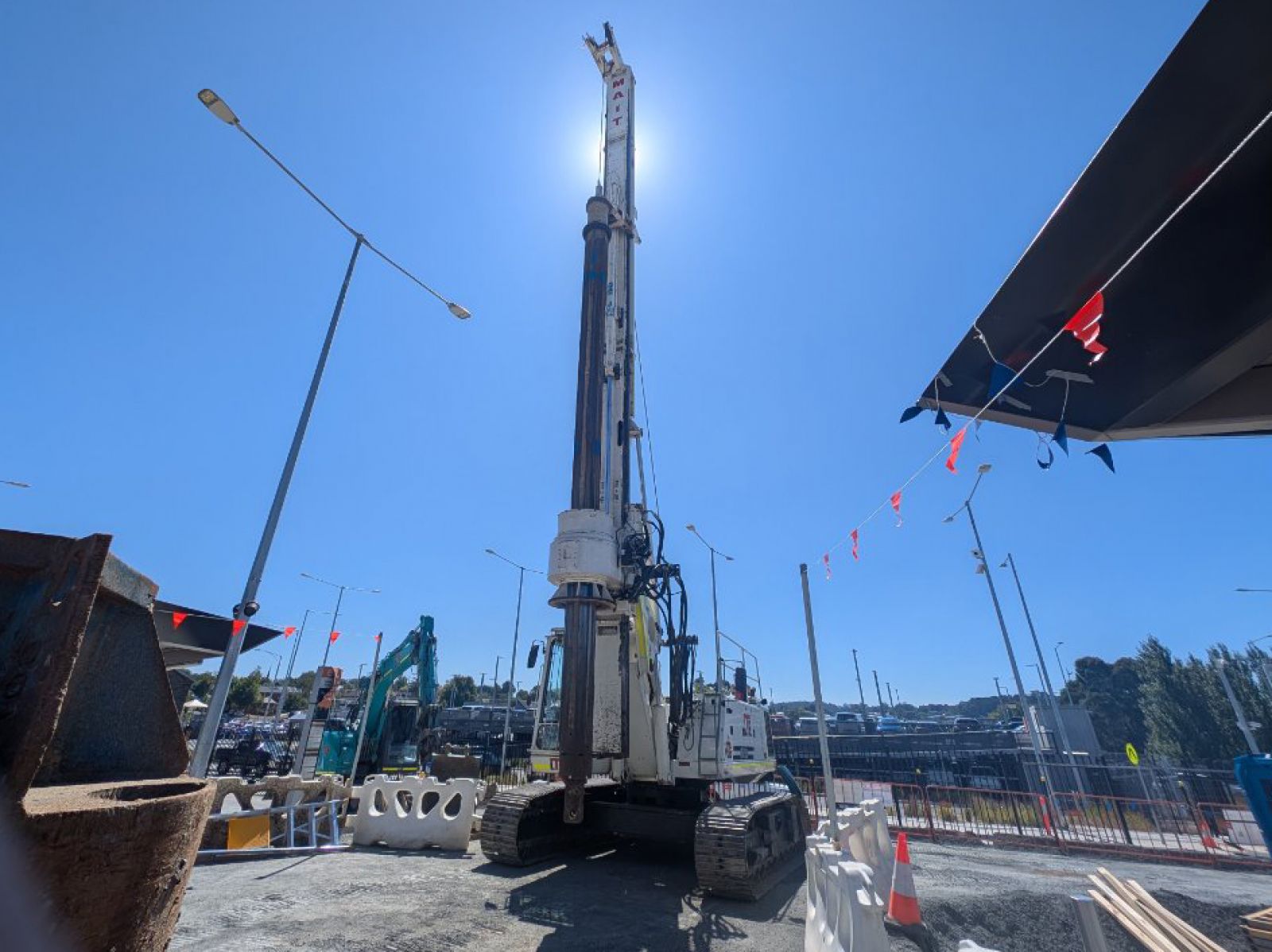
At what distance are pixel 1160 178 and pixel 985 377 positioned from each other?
6.87ft

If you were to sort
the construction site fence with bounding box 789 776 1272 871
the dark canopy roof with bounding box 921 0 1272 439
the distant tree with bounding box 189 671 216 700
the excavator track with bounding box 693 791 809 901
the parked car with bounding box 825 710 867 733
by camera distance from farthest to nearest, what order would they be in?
1. the distant tree with bounding box 189 671 216 700
2. the parked car with bounding box 825 710 867 733
3. the construction site fence with bounding box 789 776 1272 871
4. the excavator track with bounding box 693 791 809 901
5. the dark canopy roof with bounding box 921 0 1272 439

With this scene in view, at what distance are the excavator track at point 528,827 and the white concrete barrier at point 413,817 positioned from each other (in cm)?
132

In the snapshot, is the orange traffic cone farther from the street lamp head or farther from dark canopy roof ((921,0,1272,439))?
the street lamp head

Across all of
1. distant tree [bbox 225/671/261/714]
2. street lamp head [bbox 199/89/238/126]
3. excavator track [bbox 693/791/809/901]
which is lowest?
excavator track [bbox 693/791/809/901]

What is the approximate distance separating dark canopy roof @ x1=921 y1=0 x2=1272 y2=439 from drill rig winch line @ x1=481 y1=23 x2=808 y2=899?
18.5ft

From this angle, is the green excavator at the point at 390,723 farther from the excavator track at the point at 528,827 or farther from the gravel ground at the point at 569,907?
the excavator track at the point at 528,827

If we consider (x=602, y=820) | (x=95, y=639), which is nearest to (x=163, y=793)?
(x=95, y=639)

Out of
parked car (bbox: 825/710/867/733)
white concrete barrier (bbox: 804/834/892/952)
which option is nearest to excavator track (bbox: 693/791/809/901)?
white concrete barrier (bbox: 804/834/892/952)

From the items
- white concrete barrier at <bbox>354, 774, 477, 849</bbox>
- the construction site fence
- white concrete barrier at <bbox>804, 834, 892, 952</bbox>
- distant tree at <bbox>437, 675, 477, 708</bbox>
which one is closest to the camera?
white concrete barrier at <bbox>804, 834, 892, 952</bbox>

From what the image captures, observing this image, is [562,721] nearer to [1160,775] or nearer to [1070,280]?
[1070,280]

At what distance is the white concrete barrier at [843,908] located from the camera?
12.2 ft

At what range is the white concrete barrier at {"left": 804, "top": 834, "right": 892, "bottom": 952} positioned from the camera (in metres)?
3.72

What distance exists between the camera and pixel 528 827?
29.6 ft

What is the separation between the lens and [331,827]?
34.9ft
